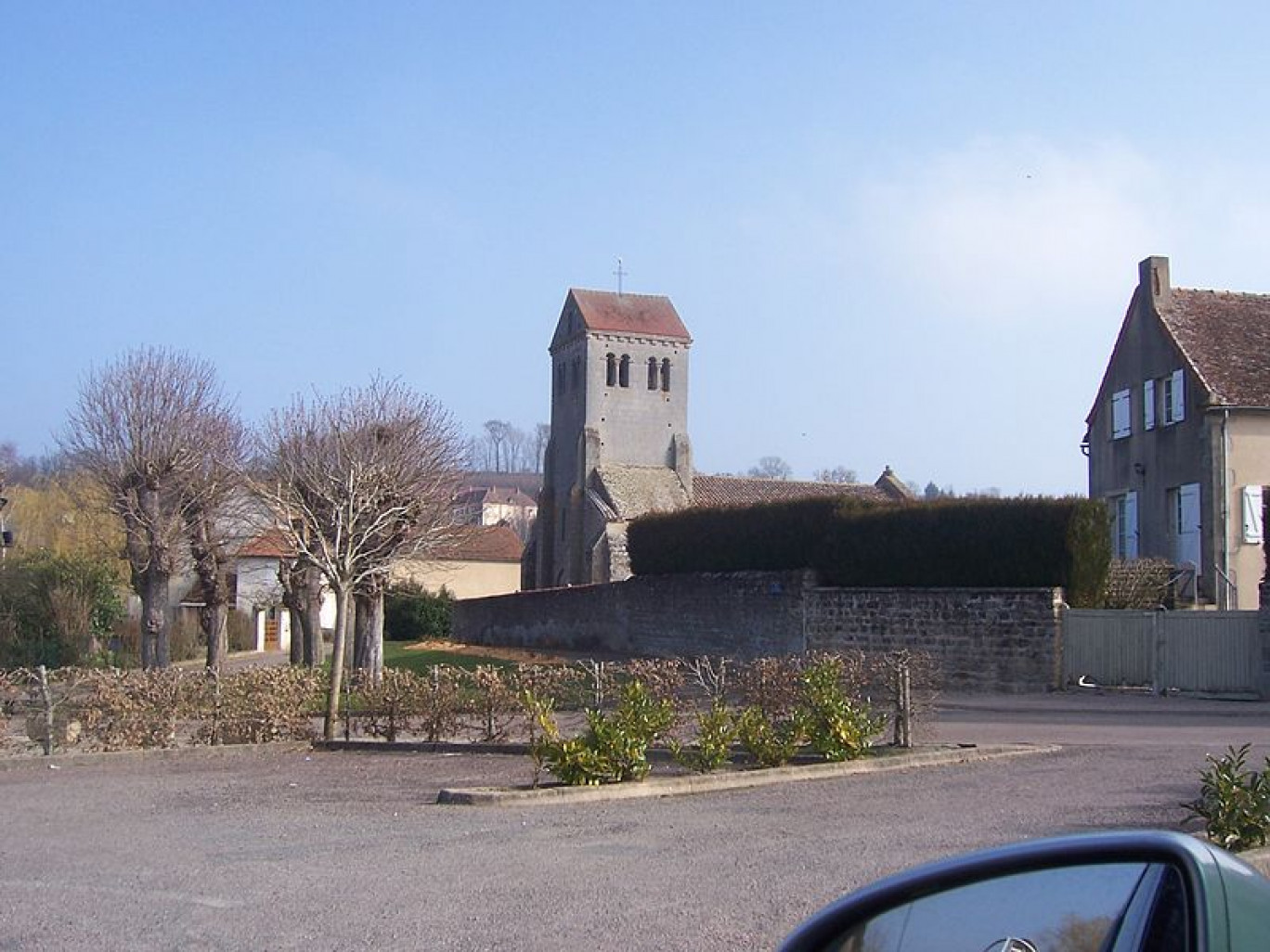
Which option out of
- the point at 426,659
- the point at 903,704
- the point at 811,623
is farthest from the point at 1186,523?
the point at 426,659

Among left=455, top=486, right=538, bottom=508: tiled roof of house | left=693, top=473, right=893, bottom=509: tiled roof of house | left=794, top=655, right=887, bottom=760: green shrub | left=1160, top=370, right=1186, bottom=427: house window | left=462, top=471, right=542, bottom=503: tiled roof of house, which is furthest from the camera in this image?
left=462, top=471, right=542, bottom=503: tiled roof of house

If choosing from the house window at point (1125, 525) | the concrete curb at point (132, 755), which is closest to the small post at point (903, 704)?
the concrete curb at point (132, 755)

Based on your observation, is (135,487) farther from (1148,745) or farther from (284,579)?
(1148,745)

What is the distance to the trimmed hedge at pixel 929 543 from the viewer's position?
85.0 feet

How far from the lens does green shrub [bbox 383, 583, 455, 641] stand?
53.5 meters

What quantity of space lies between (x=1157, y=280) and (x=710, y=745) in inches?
980

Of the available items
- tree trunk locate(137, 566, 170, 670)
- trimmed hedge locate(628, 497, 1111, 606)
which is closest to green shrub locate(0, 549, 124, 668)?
tree trunk locate(137, 566, 170, 670)

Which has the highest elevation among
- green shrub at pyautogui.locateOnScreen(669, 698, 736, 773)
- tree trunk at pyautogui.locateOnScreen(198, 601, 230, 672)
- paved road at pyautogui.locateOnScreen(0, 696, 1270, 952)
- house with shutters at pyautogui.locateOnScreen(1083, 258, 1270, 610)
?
house with shutters at pyautogui.locateOnScreen(1083, 258, 1270, 610)

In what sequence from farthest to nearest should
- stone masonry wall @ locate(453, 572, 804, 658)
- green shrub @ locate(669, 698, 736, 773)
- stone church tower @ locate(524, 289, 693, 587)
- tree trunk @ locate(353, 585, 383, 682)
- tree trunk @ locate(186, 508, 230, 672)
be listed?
stone church tower @ locate(524, 289, 693, 587), stone masonry wall @ locate(453, 572, 804, 658), tree trunk @ locate(186, 508, 230, 672), tree trunk @ locate(353, 585, 383, 682), green shrub @ locate(669, 698, 736, 773)

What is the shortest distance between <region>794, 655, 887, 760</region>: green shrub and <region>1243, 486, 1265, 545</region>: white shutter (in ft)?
61.8

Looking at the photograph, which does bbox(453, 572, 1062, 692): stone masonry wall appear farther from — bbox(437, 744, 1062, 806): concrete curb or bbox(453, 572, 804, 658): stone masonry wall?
bbox(437, 744, 1062, 806): concrete curb

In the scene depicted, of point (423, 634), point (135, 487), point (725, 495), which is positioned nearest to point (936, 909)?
point (135, 487)

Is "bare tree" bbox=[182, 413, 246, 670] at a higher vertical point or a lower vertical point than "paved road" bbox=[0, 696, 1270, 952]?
higher

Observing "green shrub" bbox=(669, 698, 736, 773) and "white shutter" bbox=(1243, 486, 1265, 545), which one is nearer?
"green shrub" bbox=(669, 698, 736, 773)
